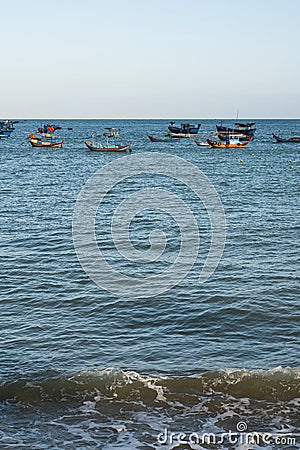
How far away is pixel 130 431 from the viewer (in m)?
10.5

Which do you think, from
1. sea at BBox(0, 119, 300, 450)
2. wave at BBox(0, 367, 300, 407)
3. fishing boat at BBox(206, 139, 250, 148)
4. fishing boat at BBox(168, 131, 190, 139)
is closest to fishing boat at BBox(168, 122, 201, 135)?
fishing boat at BBox(168, 131, 190, 139)

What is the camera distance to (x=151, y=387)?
478 inches

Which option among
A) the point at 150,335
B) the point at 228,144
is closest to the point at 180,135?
the point at 228,144

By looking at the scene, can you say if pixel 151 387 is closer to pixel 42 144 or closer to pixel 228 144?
pixel 228 144

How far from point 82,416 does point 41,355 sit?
3.09 meters

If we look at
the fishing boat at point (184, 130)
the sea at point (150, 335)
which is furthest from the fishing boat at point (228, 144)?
the sea at point (150, 335)

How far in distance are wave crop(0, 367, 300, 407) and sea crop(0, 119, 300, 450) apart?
0.04 metres

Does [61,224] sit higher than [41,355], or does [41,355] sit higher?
[61,224]

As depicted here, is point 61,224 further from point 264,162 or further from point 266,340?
point 264,162

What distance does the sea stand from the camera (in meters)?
10.6

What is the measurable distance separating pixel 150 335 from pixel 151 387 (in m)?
2.82

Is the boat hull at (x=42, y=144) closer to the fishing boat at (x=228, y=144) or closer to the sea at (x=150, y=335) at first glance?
the fishing boat at (x=228, y=144)

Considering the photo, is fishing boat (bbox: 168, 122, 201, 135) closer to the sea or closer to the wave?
the sea

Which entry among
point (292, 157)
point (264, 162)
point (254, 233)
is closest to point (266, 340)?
point (254, 233)
